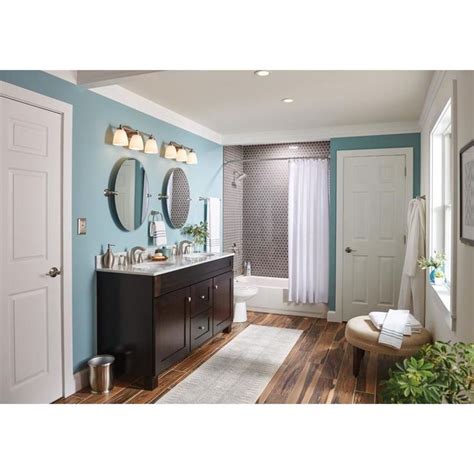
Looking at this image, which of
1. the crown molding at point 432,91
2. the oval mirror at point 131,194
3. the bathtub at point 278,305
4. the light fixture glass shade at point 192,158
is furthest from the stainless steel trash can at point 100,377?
the crown molding at point 432,91

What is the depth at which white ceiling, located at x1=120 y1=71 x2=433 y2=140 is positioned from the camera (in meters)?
3.02

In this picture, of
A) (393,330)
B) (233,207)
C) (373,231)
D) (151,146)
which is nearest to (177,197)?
(151,146)

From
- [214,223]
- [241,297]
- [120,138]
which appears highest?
[120,138]

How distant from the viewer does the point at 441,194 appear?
3.45 metres

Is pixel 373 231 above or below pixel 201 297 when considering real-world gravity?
above

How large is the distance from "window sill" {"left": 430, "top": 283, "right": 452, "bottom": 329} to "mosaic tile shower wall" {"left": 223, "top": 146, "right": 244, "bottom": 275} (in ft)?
9.71

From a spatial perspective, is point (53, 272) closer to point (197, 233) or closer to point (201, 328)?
point (201, 328)

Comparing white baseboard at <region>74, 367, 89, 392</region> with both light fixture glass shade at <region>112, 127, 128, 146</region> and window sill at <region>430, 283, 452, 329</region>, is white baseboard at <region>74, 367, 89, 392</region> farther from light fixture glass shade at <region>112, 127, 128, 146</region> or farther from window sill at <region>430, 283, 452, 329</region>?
window sill at <region>430, 283, 452, 329</region>

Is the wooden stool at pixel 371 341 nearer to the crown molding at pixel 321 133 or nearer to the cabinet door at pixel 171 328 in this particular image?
the cabinet door at pixel 171 328

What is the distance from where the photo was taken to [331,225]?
16.5 ft

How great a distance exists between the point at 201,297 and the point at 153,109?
1.81m
